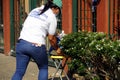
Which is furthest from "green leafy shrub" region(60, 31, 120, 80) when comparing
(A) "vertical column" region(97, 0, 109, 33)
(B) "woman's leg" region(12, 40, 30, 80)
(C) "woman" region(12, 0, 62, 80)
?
(A) "vertical column" region(97, 0, 109, 33)

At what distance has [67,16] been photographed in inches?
388

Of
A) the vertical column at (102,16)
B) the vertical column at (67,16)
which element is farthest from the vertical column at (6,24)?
the vertical column at (102,16)

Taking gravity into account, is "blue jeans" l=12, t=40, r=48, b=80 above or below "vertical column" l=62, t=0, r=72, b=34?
below

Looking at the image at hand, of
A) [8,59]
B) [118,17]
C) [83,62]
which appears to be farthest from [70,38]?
[8,59]

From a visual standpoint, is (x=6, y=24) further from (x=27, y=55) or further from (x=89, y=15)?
(x=27, y=55)

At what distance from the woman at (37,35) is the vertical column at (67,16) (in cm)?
293

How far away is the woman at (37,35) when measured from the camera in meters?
6.70

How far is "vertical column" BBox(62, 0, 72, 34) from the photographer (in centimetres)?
979

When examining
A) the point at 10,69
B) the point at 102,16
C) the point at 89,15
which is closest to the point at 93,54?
the point at 102,16

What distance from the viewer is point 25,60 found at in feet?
22.3

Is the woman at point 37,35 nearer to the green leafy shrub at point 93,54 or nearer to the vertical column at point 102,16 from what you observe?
the green leafy shrub at point 93,54

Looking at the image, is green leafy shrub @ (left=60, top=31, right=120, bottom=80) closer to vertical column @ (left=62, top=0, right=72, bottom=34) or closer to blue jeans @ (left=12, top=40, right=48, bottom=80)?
blue jeans @ (left=12, top=40, right=48, bottom=80)

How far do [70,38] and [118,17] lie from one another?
187cm

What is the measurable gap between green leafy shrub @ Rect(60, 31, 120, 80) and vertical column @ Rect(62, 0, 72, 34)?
7.77ft
